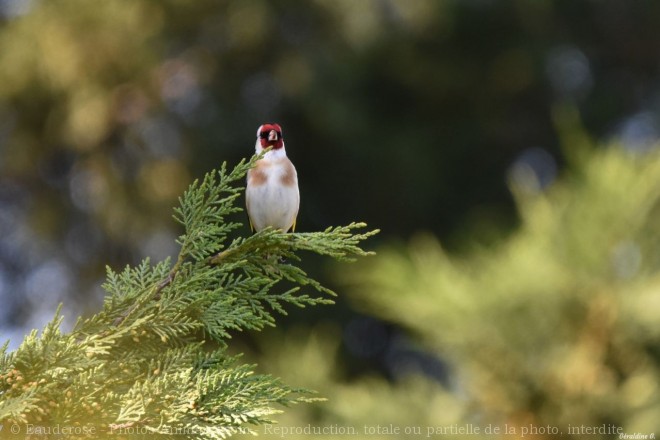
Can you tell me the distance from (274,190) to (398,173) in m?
9.03

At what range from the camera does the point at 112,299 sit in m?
1.78

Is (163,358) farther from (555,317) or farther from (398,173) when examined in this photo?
Answer: (398,173)

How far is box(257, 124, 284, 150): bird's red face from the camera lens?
3350 millimetres

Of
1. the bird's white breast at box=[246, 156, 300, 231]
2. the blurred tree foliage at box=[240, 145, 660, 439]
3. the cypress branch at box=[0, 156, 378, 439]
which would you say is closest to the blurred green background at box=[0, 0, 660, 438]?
the blurred tree foliage at box=[240, 145, 660, 439]

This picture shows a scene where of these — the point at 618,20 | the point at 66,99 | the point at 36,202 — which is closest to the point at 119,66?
the point at 66,99

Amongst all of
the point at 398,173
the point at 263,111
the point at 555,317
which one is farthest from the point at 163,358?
the point at 398,173

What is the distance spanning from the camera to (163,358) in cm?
179

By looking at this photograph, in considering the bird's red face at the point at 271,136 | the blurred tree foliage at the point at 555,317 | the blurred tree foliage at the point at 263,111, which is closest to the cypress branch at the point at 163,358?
the bird's red face at the point at 271,136

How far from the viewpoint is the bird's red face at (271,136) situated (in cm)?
335

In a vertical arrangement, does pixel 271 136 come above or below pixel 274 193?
above

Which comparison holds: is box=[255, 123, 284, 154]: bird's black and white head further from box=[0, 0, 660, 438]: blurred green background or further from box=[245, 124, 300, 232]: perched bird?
box=[0, 0, 660, 438]: blurred green background

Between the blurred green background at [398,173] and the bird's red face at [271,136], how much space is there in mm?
1077

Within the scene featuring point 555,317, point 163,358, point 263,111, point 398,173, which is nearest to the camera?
point 163,358

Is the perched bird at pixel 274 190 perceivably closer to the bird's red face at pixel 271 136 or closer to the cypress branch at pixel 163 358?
the bird's red face at pixel 271 136
